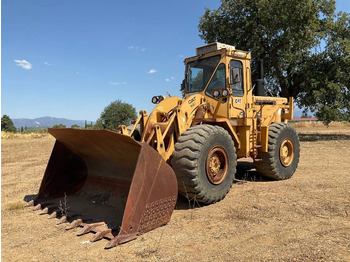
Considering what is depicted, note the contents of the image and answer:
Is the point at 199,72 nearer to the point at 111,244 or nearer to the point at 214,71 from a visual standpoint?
the point at 214,71

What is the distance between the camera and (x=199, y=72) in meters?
6.72

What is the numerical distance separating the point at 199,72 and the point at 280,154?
275 centimetres

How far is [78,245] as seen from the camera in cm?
373

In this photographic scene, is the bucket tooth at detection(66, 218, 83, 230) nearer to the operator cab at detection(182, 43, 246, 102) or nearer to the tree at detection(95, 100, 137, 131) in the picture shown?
the operator cab at detection(182, 43, 246, 102)

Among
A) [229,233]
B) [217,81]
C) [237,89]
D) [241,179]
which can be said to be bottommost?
[229,233]

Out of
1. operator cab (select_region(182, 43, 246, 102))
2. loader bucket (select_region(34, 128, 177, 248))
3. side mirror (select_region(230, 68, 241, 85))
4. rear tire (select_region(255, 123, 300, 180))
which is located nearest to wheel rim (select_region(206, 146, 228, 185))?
loader bucket (select_region(34, 128, 177, 248))

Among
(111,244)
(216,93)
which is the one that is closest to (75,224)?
(111,244)

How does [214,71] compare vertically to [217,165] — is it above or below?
above

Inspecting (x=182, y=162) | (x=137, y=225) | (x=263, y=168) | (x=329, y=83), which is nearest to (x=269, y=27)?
(x=329, y=83)

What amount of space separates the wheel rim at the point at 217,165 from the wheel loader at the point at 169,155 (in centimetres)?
2

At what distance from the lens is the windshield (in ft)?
21.2

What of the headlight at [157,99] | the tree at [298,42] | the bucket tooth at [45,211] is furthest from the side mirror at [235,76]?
the tree at [298,42]

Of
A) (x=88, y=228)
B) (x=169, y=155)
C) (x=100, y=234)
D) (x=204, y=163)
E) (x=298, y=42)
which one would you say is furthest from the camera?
(x=298, y=42)

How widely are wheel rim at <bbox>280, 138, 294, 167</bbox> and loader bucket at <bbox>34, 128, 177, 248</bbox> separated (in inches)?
156
